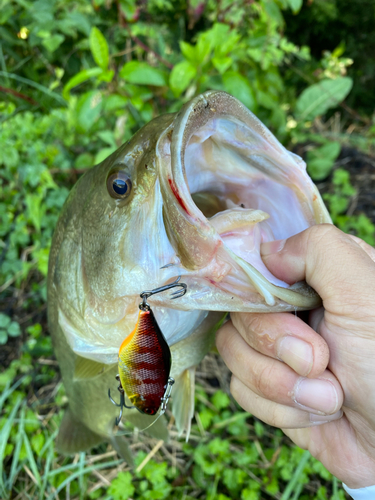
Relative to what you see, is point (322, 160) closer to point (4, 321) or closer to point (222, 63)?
point (222, 63)

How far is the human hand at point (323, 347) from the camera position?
77 cm

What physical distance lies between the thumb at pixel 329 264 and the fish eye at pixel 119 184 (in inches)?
15.7

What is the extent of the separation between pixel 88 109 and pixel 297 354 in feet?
5.45

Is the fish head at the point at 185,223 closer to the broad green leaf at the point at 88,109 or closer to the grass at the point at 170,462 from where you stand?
the broad green leaf at the point at 88,109

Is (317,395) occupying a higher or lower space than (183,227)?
lower

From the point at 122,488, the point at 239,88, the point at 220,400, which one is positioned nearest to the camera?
the point at 122,488

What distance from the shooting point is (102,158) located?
1784 millimetres

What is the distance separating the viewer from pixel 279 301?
714 millimetres

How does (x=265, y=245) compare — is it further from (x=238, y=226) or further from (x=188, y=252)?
(x=188, y=252)

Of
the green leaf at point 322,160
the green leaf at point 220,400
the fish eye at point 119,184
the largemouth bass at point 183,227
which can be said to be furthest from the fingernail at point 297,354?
the green leaf at point 322,160

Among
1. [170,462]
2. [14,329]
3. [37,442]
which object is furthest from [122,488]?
[14,329]

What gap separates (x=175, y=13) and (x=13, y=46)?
141cm

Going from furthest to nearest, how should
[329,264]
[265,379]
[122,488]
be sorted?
[122,488] < [265,379] < [329,264]

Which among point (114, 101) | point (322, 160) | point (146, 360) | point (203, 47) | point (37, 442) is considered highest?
point (203, 47)
